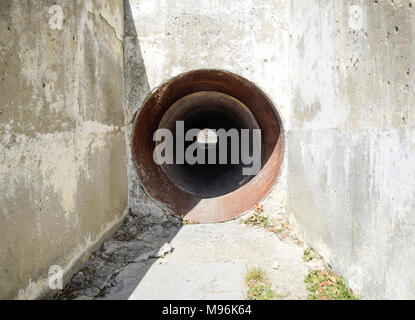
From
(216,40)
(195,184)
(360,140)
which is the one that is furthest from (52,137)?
(195,184)

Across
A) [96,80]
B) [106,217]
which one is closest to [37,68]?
[96,80]

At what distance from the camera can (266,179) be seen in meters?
4.24

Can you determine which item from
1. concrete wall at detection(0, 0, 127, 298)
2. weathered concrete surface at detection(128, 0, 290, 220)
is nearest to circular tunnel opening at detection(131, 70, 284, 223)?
weathered concrete surface at detection(128, 0, 290, 220)

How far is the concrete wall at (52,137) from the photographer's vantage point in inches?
70.3

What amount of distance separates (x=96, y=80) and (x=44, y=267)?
1.69 m

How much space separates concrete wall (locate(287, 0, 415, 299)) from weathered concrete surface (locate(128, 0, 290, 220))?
20.8 inches

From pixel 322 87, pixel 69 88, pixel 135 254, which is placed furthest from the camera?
pixel 135 254

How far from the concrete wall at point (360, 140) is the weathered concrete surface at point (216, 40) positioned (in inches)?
20.8

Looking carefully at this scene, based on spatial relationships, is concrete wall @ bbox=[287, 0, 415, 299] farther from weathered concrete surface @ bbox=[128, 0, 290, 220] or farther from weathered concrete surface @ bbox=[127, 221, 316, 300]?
weathered concrete surface @ bbox=[128, 0, 290, 220]

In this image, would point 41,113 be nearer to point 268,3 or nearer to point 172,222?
point 172,222

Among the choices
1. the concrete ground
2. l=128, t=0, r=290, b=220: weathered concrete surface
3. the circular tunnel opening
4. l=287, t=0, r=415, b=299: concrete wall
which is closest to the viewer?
l=287, t=0, r=415, b=299: concrete wall

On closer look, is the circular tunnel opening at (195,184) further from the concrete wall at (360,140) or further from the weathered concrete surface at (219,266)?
the concrete wall at (360,140)

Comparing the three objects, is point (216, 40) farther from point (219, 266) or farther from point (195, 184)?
point (219, 266)

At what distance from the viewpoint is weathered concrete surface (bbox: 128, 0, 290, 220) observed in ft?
12.6
